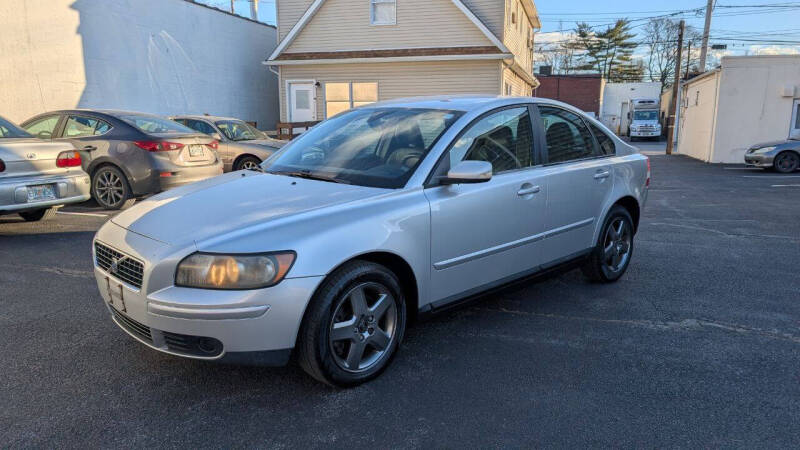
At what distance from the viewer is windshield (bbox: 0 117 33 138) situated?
6.66 m

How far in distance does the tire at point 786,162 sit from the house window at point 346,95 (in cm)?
1241

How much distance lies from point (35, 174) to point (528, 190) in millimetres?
5693

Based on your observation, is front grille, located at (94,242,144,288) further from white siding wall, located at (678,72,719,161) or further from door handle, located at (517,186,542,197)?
white siding wall, located at (678,72,719,161)

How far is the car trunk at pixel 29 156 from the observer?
20.5 ft

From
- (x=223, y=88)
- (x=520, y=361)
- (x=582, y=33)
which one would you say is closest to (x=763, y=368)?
(x=520, y=361)

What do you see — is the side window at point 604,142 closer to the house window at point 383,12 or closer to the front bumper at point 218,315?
the front bumper at point 218,315

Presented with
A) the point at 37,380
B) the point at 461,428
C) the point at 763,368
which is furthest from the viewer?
the point at 763,368

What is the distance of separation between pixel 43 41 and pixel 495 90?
1247 centimetres

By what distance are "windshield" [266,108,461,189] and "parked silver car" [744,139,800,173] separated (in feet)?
52.9

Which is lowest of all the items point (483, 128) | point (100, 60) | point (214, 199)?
point (214, 199)

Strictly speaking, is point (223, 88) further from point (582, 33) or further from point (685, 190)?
point (582, 33)

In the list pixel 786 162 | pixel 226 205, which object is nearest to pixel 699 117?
pixel 786 162

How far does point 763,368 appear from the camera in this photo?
11.4 ft

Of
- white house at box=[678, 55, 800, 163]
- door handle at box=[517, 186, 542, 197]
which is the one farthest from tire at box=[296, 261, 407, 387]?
white house at box=[678, 55, 800, 163]
